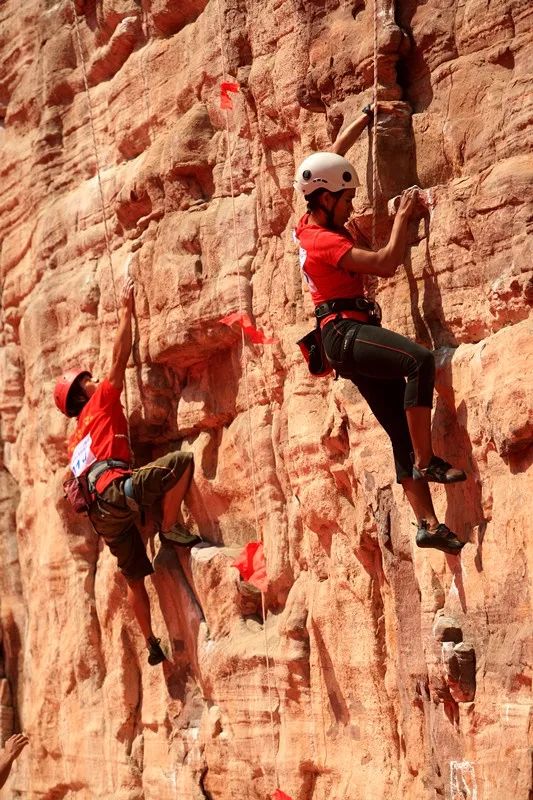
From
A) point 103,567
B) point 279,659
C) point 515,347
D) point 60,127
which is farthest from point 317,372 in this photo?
point 60,127

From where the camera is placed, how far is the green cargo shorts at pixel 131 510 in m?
10.5

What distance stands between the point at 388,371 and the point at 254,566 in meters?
2.66

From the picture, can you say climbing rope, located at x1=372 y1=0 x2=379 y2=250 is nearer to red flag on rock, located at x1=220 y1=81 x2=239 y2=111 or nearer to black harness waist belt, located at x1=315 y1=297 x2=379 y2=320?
black harness waist belt, located at x1=315 y1=297 x2=379 y2=320

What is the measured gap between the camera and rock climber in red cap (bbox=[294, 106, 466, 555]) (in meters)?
7.75

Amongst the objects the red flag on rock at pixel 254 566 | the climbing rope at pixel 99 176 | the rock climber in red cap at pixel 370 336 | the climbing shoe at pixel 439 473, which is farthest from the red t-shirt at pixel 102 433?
the climbing shoe at pixel 439 473

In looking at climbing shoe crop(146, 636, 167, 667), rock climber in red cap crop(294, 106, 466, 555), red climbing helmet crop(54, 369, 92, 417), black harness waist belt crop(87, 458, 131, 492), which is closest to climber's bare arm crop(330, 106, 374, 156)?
rock climber in red cap crop(294, 106, 466, 555)

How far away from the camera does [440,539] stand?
775 centimetres

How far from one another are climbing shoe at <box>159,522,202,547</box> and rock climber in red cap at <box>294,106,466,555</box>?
2.96 m

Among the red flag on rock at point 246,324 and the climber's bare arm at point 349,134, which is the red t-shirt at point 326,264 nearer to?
the climber's bare arm at point 349,134

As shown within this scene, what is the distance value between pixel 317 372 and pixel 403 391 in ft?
1.91

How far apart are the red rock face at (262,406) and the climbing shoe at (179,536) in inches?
4.2

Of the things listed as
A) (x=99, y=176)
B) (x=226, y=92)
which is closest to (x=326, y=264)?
(x=226, y=92)

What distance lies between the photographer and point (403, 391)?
26.5 feet

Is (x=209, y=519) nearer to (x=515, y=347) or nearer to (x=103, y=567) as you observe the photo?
(x=103, y=567)
